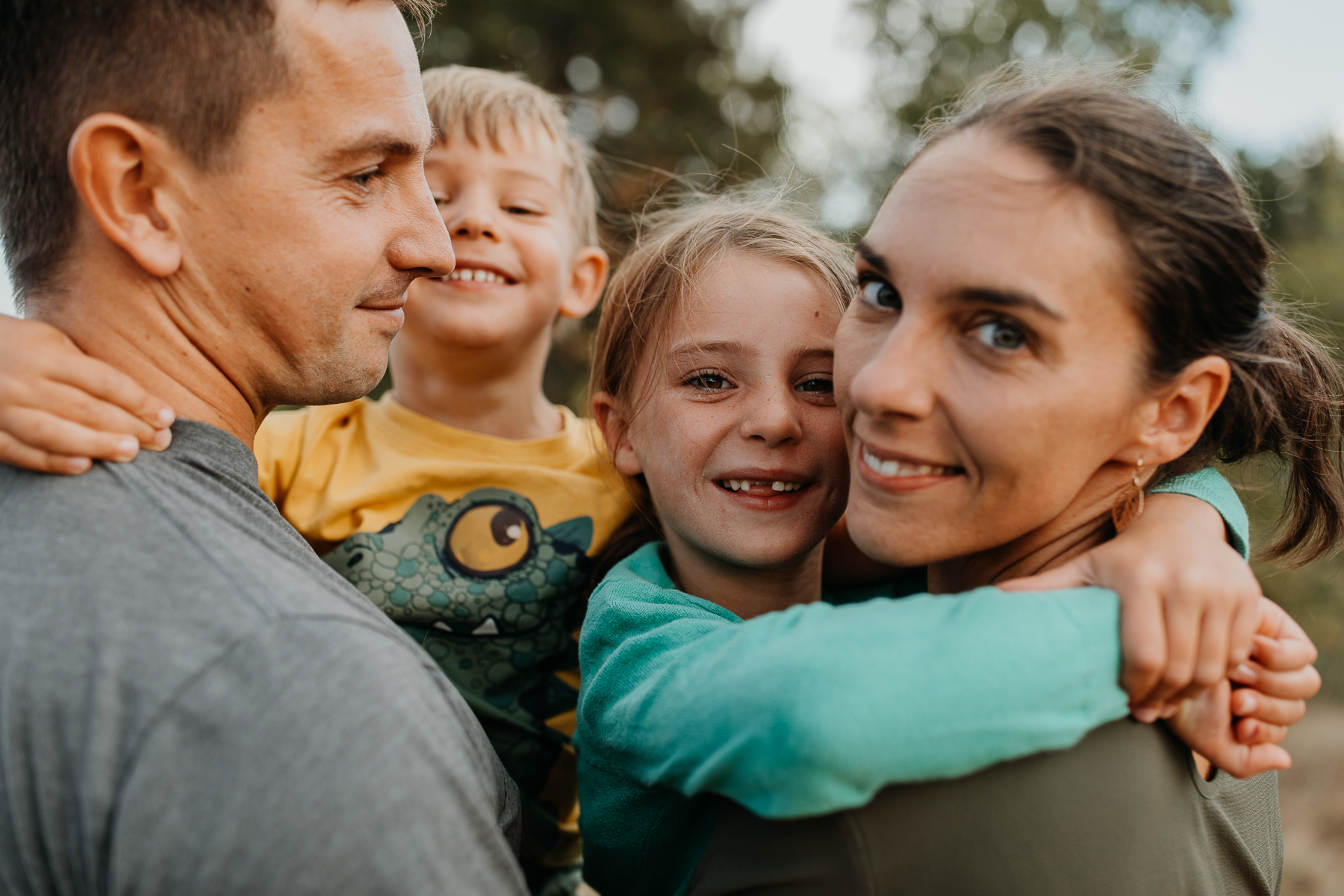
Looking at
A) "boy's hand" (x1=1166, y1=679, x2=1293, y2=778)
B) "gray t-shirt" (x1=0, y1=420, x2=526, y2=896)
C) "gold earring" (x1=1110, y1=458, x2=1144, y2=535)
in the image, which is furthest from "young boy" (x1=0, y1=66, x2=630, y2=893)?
"boy's hand" (x1=1166, y1=679, x2=1293, y2=778)

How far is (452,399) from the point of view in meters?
3.11

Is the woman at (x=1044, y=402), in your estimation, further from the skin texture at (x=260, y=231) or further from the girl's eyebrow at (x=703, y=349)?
the skin texture at (x=260, y=231)

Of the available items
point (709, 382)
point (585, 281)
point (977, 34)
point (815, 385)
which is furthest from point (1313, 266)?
point (709, 382)

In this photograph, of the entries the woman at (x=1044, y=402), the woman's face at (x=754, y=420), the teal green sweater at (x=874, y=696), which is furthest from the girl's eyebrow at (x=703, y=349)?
the teal green sweater at (x=874, y=696)

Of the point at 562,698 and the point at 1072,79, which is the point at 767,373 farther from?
the point at 562,698

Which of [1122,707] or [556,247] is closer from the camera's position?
[1122,707]

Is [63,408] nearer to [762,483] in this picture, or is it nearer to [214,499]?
[214,499]

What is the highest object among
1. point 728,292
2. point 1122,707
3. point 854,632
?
point 728,292

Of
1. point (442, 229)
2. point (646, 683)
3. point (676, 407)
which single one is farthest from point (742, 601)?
point (442, 229)

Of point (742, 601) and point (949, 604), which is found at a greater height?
point (949, 604)

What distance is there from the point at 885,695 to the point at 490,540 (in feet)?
5.55

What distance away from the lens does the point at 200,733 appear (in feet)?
4.15

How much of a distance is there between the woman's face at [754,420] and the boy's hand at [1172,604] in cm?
66

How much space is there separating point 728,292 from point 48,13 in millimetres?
A: 1443
